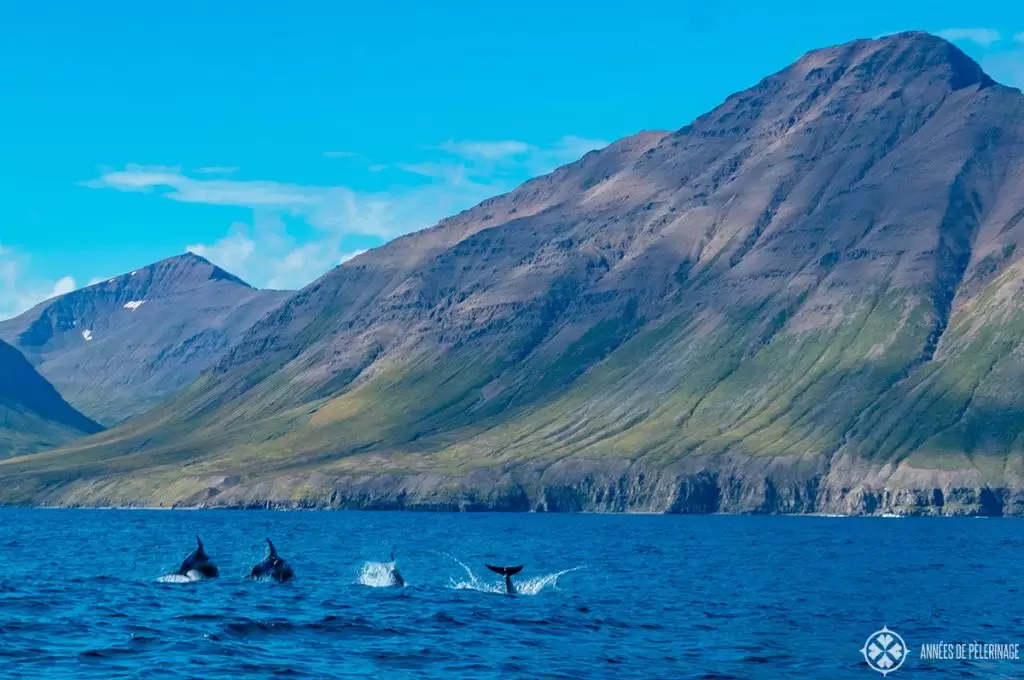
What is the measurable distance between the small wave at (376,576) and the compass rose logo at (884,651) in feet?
128

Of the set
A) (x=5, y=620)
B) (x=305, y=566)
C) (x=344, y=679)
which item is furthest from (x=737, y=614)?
(x=305, y=566)

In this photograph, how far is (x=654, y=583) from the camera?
114m

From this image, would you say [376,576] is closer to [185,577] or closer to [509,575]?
[185,577]

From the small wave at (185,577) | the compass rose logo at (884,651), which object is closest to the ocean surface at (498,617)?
the compass rose logo at (884,651)

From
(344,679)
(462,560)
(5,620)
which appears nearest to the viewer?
(344,679)

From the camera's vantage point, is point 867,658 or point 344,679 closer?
point 344,679

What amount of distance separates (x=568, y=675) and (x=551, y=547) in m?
110

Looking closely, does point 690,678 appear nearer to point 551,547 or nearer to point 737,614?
point 737,614

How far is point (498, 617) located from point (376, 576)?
28581 millimetres

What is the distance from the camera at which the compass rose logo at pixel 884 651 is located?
67688 mm

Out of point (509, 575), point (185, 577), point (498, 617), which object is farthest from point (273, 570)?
point (498, 617)

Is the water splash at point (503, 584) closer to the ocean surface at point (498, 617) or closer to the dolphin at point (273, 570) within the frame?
the ocean surface at point (498, 617)

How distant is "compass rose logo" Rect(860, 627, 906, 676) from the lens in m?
67.7

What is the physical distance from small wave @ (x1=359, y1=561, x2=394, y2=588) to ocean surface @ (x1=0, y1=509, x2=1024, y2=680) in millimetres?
614
